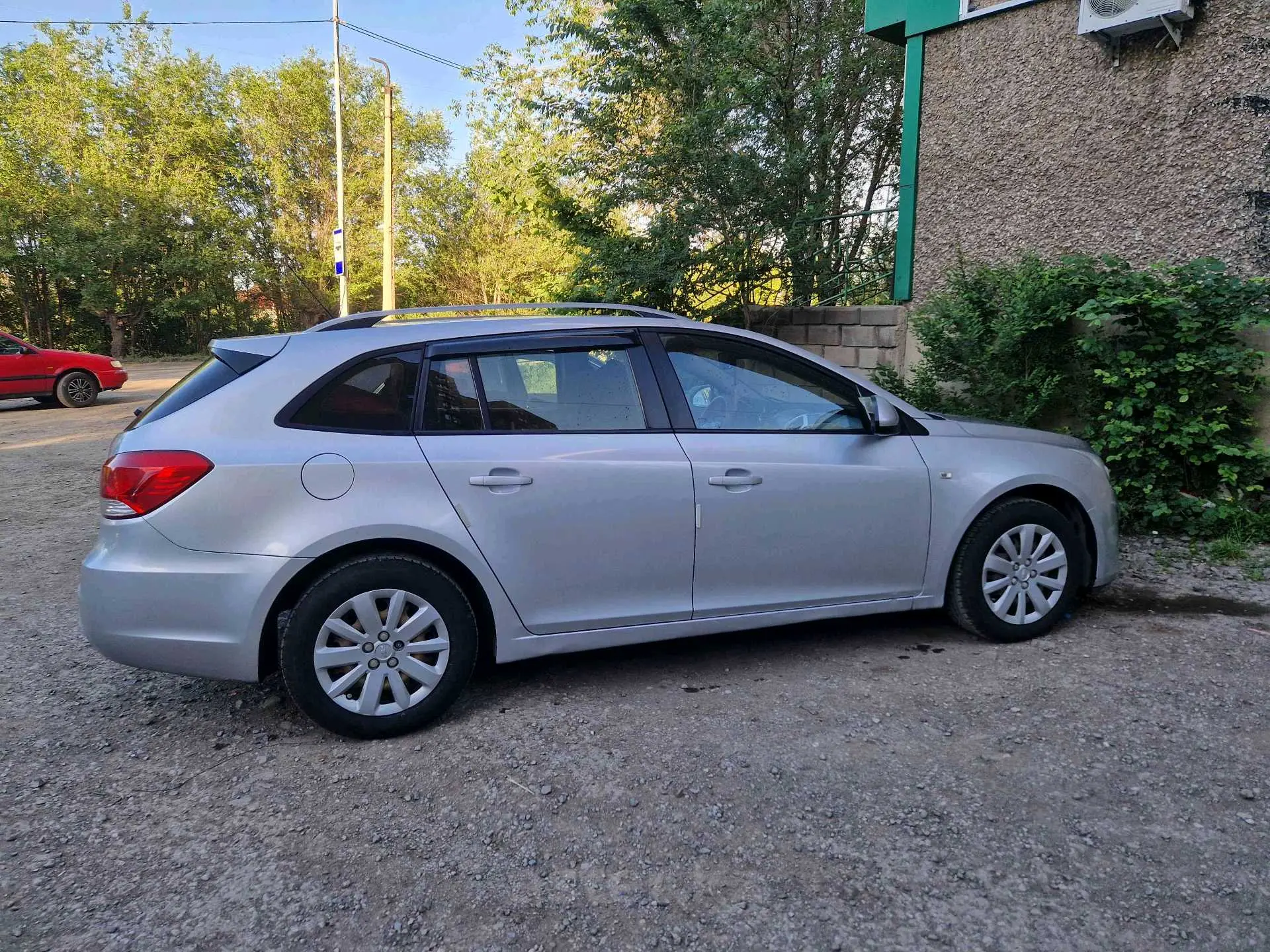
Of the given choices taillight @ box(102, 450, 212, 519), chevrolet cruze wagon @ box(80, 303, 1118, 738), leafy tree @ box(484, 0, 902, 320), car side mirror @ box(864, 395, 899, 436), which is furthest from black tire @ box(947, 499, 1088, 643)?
leafy tree @ box(484, 0, 902, 320)

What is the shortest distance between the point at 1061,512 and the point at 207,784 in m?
3.84

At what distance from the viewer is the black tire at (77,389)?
50.6ft

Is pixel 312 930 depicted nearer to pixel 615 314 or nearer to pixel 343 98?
pixel 615 314

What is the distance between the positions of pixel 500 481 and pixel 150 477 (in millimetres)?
1196

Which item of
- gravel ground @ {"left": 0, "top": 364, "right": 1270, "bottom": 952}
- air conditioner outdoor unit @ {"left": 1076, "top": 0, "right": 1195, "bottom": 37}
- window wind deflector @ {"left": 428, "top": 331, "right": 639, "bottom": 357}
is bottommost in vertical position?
gravel ground @ {"left": 0, "top": 364, "right": 1270, "bottom": 952}

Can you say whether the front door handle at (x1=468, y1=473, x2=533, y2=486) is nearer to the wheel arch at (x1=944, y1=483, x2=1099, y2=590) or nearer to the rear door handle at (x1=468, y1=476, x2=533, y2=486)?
the rear door handle at (x1=468, y1=476, x2=533, y2=486)

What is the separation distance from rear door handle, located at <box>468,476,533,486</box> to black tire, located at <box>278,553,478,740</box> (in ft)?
1.14

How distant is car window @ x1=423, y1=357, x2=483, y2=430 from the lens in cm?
352

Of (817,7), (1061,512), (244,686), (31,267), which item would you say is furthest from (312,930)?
(31,267)

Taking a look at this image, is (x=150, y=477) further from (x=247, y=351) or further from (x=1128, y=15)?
(x=1128, y=15)

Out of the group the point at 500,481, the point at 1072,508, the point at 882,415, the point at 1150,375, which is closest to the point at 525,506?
the point at 500,481

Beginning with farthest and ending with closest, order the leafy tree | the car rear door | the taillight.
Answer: the car rear door
the leafy tree
the taillight

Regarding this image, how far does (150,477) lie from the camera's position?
3.18 meters

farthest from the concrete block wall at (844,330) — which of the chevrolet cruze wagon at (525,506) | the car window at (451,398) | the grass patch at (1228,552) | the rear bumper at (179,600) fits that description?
the rear bumper at (179,600)
